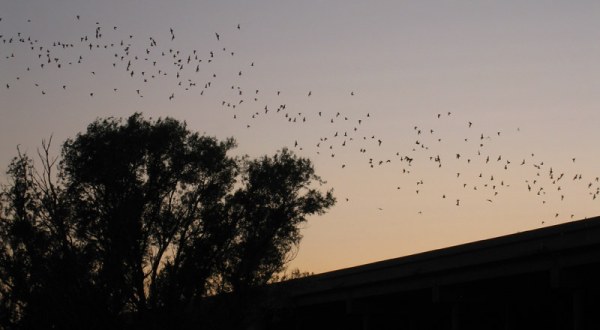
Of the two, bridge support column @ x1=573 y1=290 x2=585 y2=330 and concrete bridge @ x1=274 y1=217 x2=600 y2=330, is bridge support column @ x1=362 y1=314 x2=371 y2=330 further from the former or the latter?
bridge support column @ x1=573 y1=290 x2=585 y2=330

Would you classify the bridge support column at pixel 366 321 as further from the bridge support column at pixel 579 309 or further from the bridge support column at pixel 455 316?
the bridge support column at pixel 579 309

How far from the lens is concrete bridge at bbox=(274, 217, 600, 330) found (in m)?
42.0

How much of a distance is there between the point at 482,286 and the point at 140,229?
52.9 feet

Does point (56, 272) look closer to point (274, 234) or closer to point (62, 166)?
point (62, 166)

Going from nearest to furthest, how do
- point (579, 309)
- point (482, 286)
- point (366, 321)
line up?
1. point (579, 309)
2. point (482, 286)
3. point (366, 321)

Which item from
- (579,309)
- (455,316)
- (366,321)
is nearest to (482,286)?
(455,316)

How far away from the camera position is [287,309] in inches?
2138

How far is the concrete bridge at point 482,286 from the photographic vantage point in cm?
4203

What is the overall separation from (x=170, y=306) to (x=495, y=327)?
48.5ft

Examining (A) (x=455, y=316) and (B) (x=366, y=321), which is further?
(B) (x=366, y=321)

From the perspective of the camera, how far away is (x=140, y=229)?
177 feet

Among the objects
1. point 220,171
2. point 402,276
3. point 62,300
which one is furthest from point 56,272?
point 402,276

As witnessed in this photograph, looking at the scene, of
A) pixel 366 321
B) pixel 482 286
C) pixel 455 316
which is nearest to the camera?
pixel 482 286

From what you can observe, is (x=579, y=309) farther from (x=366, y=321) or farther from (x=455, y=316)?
(x=366, y=321)
